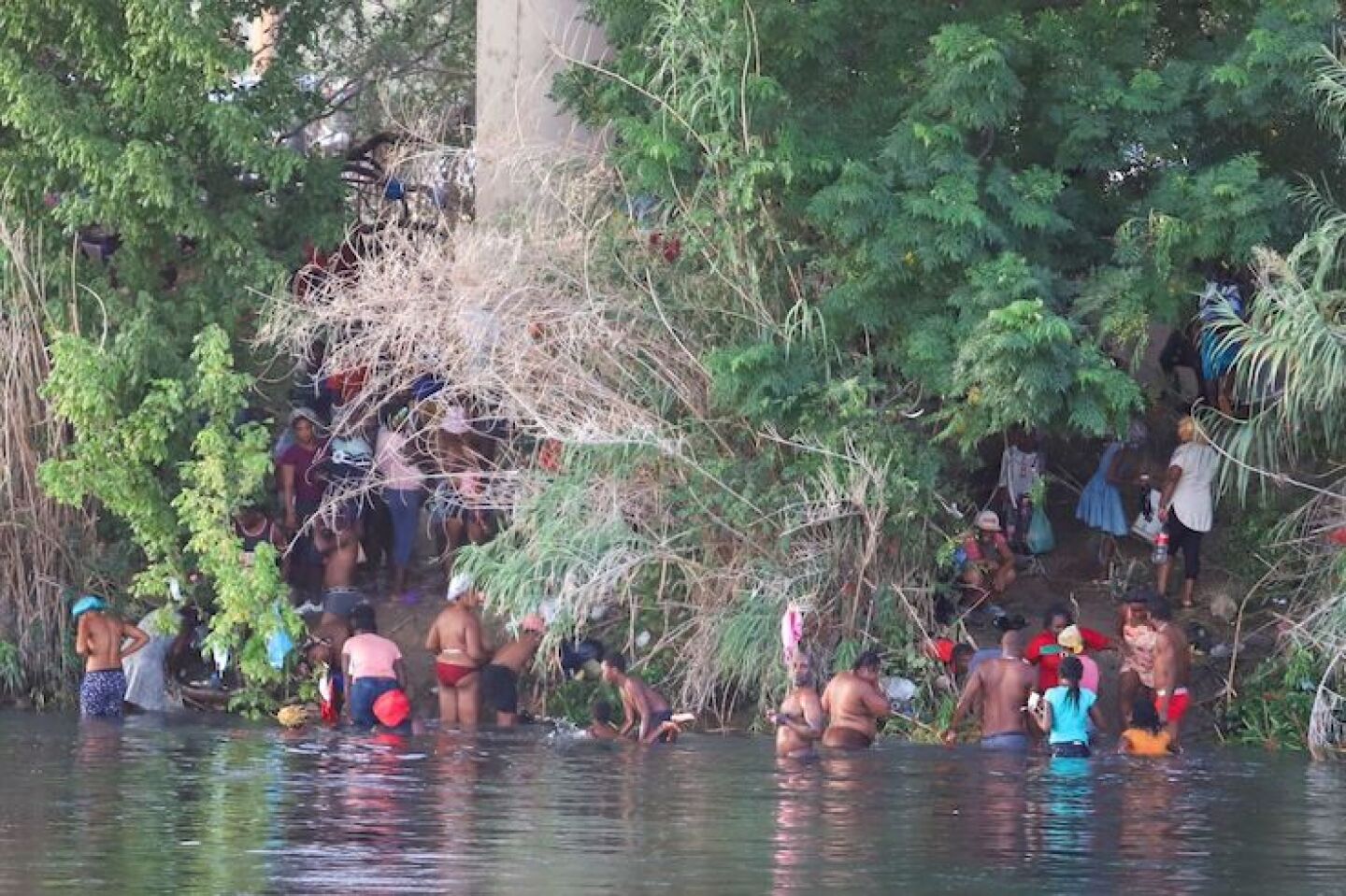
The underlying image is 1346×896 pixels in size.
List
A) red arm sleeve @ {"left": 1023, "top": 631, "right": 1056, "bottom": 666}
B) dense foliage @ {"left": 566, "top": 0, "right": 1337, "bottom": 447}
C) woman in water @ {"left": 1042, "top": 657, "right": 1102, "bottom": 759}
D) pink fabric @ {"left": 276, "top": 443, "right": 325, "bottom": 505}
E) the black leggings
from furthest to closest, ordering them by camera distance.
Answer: pink fabric @ {"left": 276, "top": 443, "right": 325, "bottom": 505} < the black leggings < red arm sleeve @ {"left": 1023, "top": 631, "right": 1056, "bottom": 666} < dense foliage @ {"left": 566, "top": 0, "right": 1337, "bottom": 447} < woman in water @ {"left": 1042, "top": 657, "right": 1102, "bottom": 759}

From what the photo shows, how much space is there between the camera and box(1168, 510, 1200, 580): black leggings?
2191 centimetres

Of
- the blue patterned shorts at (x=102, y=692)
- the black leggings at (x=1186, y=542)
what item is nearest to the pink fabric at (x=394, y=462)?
the blue patterned shorts at (x=102, y=692)

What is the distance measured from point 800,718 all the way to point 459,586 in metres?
3.64

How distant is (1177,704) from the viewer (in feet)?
65.7

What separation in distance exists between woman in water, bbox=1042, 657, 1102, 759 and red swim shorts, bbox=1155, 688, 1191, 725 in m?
0.73

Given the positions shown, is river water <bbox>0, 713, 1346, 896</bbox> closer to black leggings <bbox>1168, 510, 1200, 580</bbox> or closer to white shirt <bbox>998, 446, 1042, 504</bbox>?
black leggings <bbox>1168, 510, 1200, 580</bbox>

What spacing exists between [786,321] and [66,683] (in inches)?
270

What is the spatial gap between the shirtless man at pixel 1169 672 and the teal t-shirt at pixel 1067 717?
0.77 meters

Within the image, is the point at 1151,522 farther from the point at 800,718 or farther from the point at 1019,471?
the point at 800,718

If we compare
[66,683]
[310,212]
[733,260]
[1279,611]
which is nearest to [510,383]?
[733,260]

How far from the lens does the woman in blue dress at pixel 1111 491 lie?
22.7m

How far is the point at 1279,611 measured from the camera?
21.2 metres

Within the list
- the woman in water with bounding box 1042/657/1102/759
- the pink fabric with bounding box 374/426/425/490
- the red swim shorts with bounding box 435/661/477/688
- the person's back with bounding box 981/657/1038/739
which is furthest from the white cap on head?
the woman in water with bounding box 1042/657/1102/759

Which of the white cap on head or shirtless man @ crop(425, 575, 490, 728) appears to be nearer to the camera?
the white cap on head
